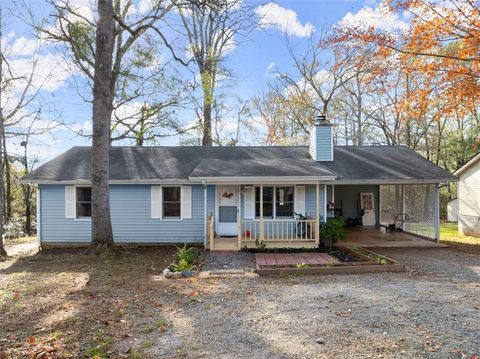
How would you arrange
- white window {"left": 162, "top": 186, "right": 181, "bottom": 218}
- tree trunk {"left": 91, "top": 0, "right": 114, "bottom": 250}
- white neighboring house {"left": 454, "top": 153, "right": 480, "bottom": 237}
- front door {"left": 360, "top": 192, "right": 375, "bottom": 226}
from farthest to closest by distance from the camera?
front door {"left": 360, "top": 192, "right": 375, "bottom": 226}, white neighboring house {"left": 454, "top": 153, "right": 480, "bottom": 237}, white window {"left": 162, "top": 186, "right": 181, "bottom": 218}, tree trunk {"left": 91, "top": 0, "right": 114, "bottom": 250}

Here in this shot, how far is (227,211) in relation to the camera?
1175cm

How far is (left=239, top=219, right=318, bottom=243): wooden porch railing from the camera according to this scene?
10586 millimetres

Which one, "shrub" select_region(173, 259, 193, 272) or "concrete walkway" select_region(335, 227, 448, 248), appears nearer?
"shrub" select_region(173, 259, 193, 272)

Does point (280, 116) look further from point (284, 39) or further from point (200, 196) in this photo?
point (200, 196)

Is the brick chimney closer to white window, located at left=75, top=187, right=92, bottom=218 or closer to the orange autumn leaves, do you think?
the orange autumn leaves

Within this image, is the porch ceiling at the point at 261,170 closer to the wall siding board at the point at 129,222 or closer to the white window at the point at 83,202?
the wall siding board at the point at 129,222

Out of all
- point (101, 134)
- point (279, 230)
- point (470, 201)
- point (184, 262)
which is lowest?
point (184, 262)

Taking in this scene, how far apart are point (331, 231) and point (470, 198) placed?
923 centimetres

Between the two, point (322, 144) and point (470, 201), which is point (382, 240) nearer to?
point (322, 144)

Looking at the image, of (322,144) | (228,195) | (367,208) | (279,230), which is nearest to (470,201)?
(367,208)

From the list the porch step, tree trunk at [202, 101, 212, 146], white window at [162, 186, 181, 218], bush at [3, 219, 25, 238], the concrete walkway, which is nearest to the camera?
the porch step

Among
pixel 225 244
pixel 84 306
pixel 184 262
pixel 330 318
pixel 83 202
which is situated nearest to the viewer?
pixel 330 318

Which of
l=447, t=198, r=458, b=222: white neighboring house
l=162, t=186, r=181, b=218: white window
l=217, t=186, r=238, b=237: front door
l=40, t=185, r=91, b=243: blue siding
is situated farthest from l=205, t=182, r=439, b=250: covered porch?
l=447, t=198, r=458, b=222: white neighboring house

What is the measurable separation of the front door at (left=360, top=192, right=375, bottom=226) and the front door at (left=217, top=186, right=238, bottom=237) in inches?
286
